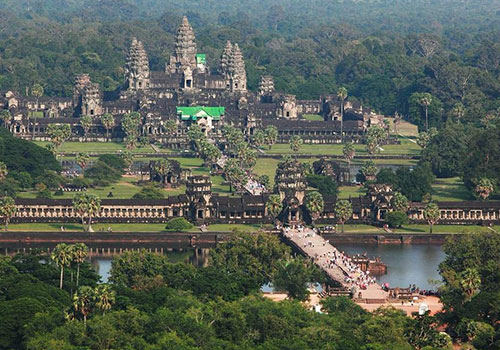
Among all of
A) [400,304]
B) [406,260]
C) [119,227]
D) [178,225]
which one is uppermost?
[178,225]

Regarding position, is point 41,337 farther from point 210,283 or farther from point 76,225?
point 76,225

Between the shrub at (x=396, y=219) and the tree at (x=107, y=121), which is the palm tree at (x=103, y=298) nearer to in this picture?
the shrub at (x=396, y=219)

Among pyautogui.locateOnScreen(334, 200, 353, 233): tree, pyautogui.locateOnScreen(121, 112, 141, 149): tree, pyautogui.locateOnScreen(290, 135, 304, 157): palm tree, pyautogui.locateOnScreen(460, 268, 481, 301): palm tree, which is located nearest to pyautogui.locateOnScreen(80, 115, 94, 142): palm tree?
pyautogui.locateOnScreen(121, 112, 141, 149): tree

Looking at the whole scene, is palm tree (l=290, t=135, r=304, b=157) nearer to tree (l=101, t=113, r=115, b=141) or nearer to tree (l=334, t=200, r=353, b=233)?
tree (l=101, t=113, r=115, b=141)

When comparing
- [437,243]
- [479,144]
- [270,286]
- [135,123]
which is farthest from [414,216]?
[135,123]

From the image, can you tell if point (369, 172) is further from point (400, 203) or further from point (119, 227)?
point (119, 227)

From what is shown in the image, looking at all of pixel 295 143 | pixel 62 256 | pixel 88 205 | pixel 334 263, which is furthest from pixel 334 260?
pixel 295 143

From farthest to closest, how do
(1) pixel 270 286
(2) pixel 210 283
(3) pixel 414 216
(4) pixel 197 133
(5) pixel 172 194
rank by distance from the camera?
(4) pixel 197 133 → (5) pixel 172 194 → (3) pixel 414 216 → (1) pixel 270 286 → (2) pixel 210 283
